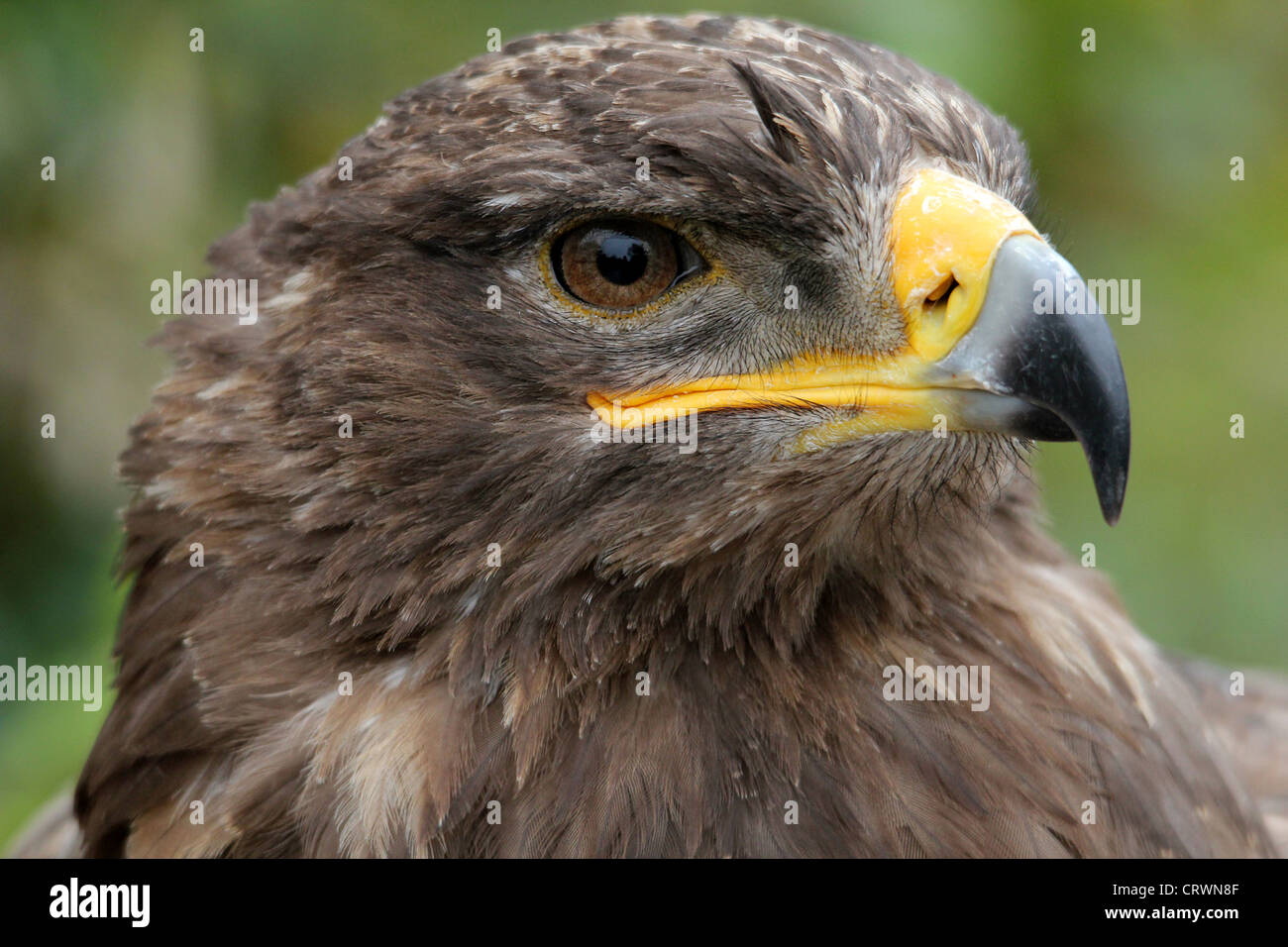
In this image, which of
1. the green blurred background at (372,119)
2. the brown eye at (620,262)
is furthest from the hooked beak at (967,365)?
the green blurred background at (372,119)

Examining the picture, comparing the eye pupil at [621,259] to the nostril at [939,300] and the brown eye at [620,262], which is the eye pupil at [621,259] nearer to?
the brown eye at [620,262]

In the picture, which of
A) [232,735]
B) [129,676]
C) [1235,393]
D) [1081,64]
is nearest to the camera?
[232,735]

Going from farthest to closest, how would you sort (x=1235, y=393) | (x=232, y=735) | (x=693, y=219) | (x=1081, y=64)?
(x=1235, y=393), (x=1081, y=64), (x=232, y=735), (x=693, y=219)

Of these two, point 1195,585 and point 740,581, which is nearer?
point 740,581

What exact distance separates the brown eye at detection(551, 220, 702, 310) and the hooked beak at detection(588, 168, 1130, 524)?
0.58 ft

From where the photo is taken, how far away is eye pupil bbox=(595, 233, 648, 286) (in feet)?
8.19

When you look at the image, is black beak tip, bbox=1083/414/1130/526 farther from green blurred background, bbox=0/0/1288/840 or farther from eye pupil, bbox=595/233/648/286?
green blurred background, bbox=0/0/1288/840

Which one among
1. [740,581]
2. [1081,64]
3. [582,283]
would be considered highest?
[1081,64]

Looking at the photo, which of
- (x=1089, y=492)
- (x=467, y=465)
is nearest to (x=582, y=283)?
(x=467, y=465)

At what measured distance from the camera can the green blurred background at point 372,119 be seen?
4488 millimetres

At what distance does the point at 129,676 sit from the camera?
287 centimetres

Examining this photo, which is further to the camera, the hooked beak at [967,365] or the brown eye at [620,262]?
the brown eye at [620,262]

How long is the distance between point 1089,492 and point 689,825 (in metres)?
3.18
